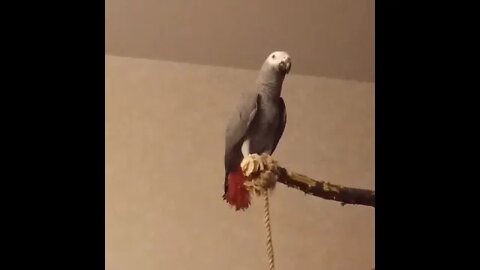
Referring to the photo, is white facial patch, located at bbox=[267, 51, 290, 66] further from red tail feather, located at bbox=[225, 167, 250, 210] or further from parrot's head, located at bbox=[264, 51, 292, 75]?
red tail feather, located at bbox=[225, 167, 250, 210]

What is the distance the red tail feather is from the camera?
1036mm

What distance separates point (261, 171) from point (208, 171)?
33 cm

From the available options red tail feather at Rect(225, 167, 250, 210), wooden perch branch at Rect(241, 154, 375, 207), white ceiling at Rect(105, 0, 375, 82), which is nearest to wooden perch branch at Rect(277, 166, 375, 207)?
wooden perch branch at Rect(241, 154, 375, 207)

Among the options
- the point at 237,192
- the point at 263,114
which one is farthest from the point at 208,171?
the point at 263,114

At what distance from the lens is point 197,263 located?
1.16 metres

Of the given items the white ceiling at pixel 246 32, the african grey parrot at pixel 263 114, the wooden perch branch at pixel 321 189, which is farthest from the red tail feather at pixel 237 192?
the white ceiling at pixel 246 32

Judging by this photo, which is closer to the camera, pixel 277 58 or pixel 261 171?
pixel 261 171

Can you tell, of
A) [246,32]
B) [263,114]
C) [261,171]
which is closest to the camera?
[261,171]

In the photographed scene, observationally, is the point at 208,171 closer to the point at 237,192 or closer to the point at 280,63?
the point at 237,192

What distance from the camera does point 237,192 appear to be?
1077 millimetres

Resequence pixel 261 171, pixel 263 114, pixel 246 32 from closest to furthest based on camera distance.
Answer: pixel 261 171, pixel 263 114, pixel 246 32

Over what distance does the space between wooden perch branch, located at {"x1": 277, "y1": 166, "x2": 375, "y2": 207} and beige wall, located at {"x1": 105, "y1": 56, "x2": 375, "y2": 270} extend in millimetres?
187
